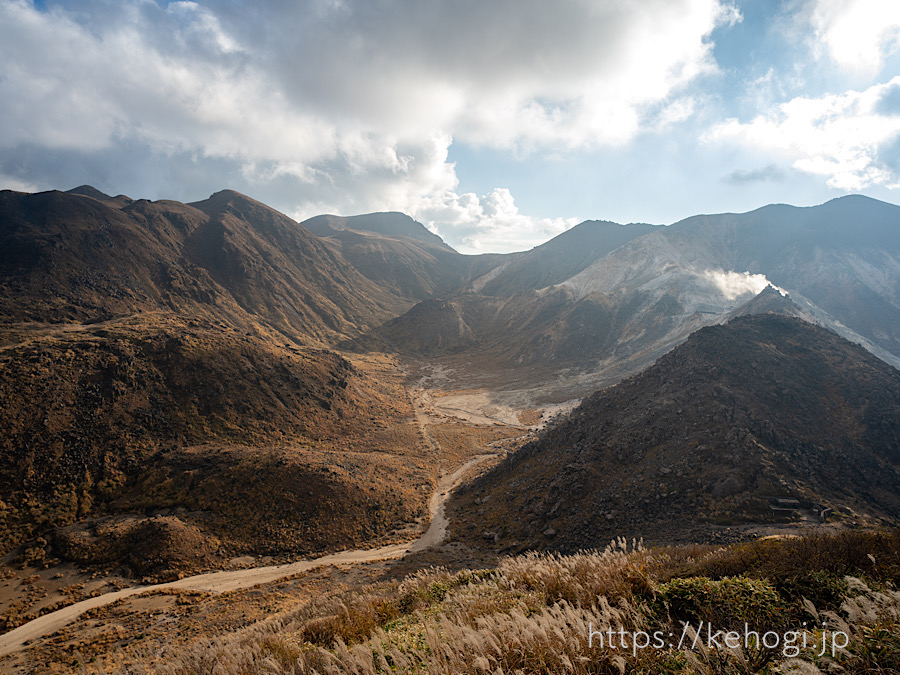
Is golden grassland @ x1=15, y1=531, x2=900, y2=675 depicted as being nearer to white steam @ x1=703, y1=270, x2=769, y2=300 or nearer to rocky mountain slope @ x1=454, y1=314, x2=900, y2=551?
rocky mountain slope @ x1=454, y1=314, x2=900, y2=551

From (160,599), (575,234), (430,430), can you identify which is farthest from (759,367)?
(575,234)

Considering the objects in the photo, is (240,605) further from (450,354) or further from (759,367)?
(450,354)

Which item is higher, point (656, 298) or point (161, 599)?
point (656, 298)

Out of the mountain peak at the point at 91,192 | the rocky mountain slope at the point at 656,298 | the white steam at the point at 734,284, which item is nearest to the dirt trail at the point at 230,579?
the rocky mountain slope at the point at 656,298

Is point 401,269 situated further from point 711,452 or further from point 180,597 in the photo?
point 711,452

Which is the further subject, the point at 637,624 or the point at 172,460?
the point at 172,460

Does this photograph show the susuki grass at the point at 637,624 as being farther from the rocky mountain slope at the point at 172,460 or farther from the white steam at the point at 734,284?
the white steam at the point at 734,284

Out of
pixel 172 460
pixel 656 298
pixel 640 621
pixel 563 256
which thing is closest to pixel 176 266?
pixel 172 460
